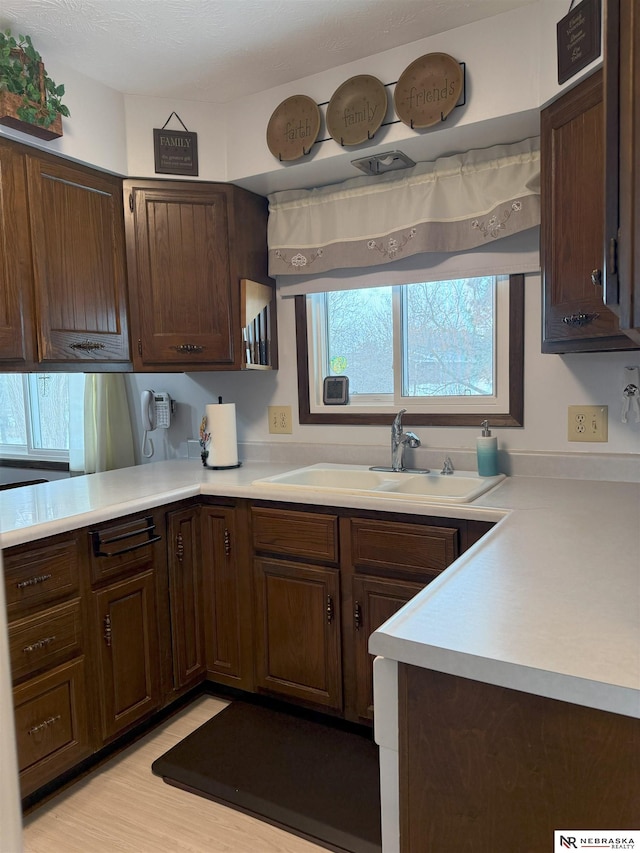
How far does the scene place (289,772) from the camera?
189 centimetres

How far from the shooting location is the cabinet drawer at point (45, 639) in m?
1.67

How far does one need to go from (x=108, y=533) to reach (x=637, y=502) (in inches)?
65.6

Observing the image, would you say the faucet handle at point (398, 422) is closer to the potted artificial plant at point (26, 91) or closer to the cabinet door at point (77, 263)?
the cabinet door at point (77, 263)

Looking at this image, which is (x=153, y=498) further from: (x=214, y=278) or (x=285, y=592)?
(x=214, y=278)

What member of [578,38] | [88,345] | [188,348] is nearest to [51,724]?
[88,345]

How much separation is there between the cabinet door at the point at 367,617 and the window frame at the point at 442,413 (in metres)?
0.76

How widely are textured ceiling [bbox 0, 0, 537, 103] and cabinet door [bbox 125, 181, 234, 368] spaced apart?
1.40 feet

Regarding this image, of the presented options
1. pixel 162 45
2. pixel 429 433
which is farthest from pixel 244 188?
pixel 429 433

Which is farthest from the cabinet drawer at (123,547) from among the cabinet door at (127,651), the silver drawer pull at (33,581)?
the silver drawer pull at (33,581)

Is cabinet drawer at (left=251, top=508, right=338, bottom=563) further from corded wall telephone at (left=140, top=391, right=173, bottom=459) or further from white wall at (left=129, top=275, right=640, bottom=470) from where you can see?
corded wall telephone at (left=140, top=391, right=173, bottom=459)

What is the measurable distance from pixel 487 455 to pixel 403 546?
20.7 inches

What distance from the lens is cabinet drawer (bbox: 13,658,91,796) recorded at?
5.50ft

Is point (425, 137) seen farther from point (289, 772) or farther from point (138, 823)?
point (138, 823)

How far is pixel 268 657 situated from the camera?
7.28ft
